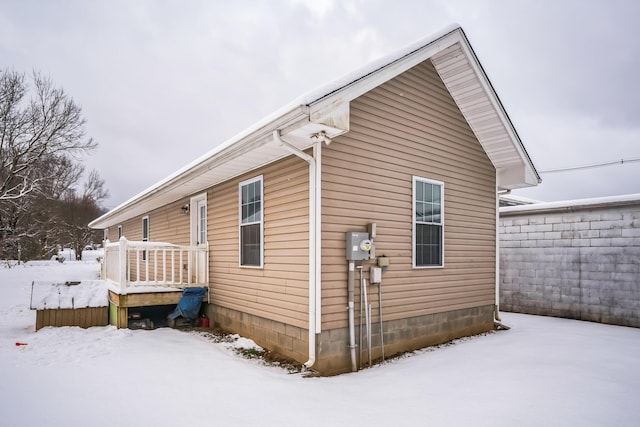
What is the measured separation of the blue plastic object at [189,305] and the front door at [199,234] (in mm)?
450

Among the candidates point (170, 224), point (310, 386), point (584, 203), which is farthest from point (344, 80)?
point (170, 224)

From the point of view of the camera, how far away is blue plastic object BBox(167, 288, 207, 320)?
757cm

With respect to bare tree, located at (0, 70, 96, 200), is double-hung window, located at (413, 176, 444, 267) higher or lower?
lower

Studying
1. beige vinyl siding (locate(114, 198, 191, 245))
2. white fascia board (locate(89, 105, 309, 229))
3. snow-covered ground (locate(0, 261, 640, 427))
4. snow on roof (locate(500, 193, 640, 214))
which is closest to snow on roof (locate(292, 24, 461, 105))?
white fascia board (locate(89, 105, 309, 229))

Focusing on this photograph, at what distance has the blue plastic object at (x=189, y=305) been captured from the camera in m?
7.57

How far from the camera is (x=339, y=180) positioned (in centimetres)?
521

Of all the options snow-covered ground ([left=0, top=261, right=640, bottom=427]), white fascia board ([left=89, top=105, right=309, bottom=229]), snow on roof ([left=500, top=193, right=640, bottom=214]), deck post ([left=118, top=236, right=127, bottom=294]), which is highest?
white fascia board ([left=89, top=105, right=309, bottom=229])

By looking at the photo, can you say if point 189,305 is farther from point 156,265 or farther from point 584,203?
point 584,203

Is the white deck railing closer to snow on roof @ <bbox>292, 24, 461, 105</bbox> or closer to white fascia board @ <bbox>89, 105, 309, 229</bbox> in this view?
white fascia board @ <bbox>89, 105, 309, 229</bbox>

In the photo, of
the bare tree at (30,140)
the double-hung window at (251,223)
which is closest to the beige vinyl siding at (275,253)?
the double-hung window at (251,223)

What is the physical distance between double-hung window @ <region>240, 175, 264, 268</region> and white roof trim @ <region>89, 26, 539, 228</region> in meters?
0.34

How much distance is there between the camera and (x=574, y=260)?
344 inches

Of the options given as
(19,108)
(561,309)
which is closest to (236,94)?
(19,108)

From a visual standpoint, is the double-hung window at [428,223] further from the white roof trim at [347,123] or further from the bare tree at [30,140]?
the bare tree at [30,140]
